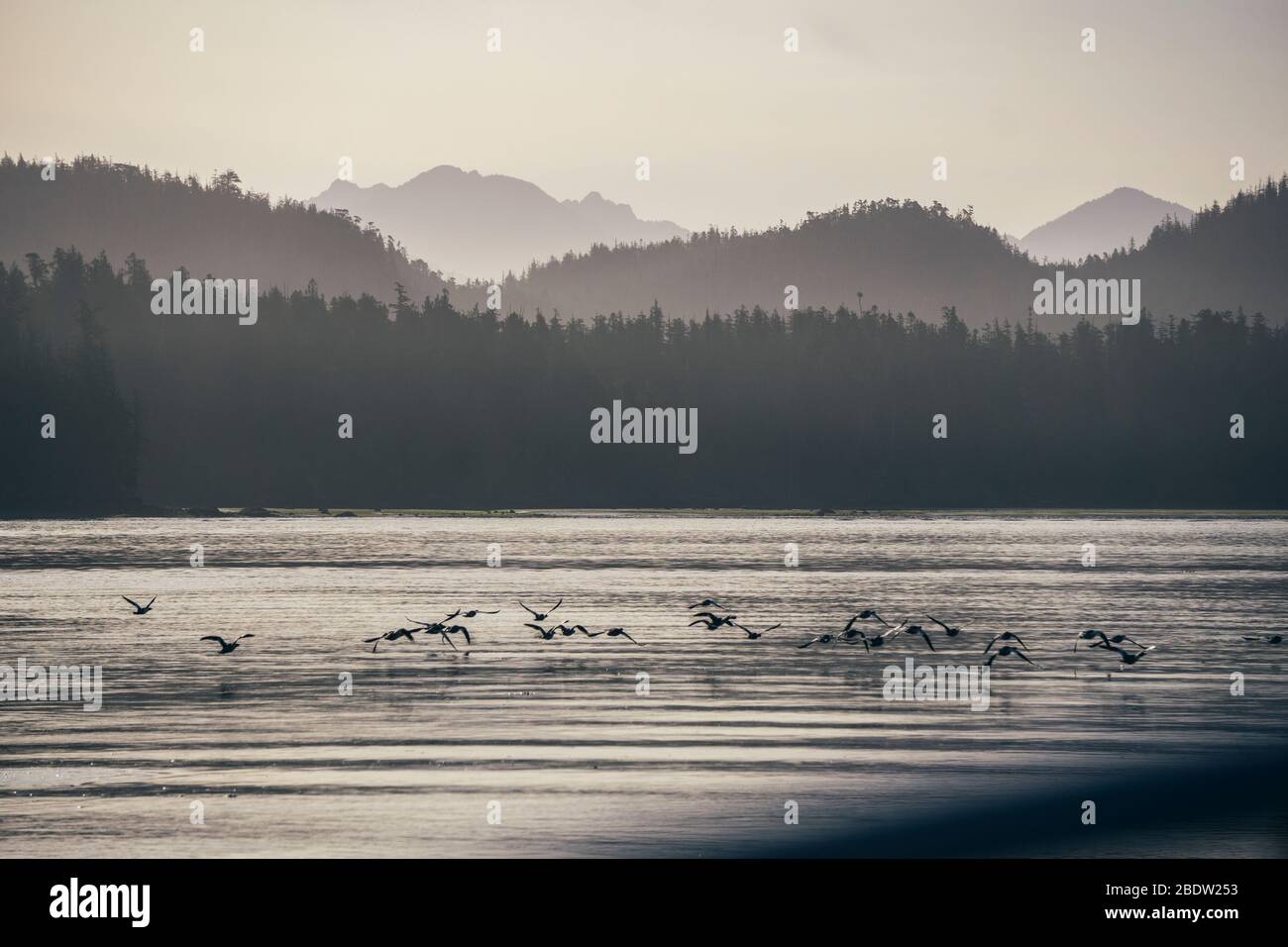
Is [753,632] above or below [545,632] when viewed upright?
below

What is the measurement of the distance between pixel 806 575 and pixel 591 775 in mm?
62167

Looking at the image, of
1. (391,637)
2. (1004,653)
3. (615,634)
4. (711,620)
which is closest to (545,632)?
(615,634)

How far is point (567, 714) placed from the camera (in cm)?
3497

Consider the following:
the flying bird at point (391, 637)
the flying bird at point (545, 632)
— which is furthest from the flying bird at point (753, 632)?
the flying bird at point (391, 637)

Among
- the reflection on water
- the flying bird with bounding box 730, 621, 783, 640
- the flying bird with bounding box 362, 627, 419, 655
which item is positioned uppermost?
the flying bird with bounding box 362, 627, 419, 655

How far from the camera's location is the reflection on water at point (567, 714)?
2416cm

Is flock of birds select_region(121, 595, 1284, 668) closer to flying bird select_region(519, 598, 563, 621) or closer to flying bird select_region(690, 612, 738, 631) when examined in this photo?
flying bird select_region(690, 612, 738, 631)

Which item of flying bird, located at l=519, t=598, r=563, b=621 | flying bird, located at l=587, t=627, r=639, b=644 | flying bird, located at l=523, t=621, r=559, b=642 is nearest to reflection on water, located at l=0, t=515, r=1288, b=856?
flying bird, located at l=523, t=621, r=559, b=642

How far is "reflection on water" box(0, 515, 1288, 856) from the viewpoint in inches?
951

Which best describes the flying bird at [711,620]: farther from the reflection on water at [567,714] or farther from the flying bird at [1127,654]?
the flying bird at [1127,654]

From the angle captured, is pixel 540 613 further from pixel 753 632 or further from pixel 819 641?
pixel 819 641

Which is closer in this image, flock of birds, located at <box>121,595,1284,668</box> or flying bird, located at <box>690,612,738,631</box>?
flock of birds, located at <box>121,595,1284,668</box>
